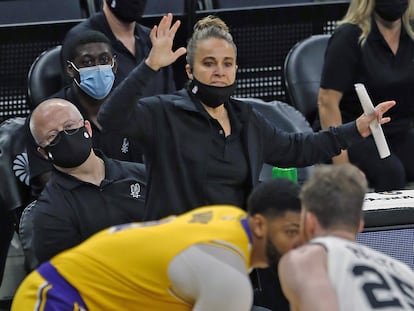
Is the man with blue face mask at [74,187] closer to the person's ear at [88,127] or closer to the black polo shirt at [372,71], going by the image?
the person's ear at [88,127]

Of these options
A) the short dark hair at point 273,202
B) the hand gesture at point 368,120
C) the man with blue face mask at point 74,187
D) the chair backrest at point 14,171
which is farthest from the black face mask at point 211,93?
the chair backrest at point 14,171

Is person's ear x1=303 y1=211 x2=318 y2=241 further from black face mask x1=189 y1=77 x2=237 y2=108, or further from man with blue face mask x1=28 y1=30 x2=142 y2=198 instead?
man with blue face mask x1=28 y1=30 x2=142 y2=198

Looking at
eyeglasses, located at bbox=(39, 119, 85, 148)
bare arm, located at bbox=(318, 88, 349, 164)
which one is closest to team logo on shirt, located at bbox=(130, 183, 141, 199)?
eyeglasses, located at bbox=(39, 119, 85, 148)

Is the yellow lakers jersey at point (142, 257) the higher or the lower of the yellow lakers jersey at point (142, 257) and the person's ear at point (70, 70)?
the lower

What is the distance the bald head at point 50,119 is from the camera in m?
5.78

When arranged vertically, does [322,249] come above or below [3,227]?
above

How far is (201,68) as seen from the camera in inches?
223

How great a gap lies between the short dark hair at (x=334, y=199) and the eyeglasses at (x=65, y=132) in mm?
1827

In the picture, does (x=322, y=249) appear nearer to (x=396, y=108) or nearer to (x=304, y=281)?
(x=304, y=281)

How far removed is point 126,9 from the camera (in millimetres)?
7004

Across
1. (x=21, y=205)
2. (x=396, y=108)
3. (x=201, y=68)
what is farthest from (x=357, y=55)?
(x=21, y=205)

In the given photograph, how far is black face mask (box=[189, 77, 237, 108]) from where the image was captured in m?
5.59

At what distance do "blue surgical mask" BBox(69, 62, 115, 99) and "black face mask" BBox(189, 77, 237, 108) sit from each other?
0.92 m

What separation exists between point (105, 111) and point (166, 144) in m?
0.34
